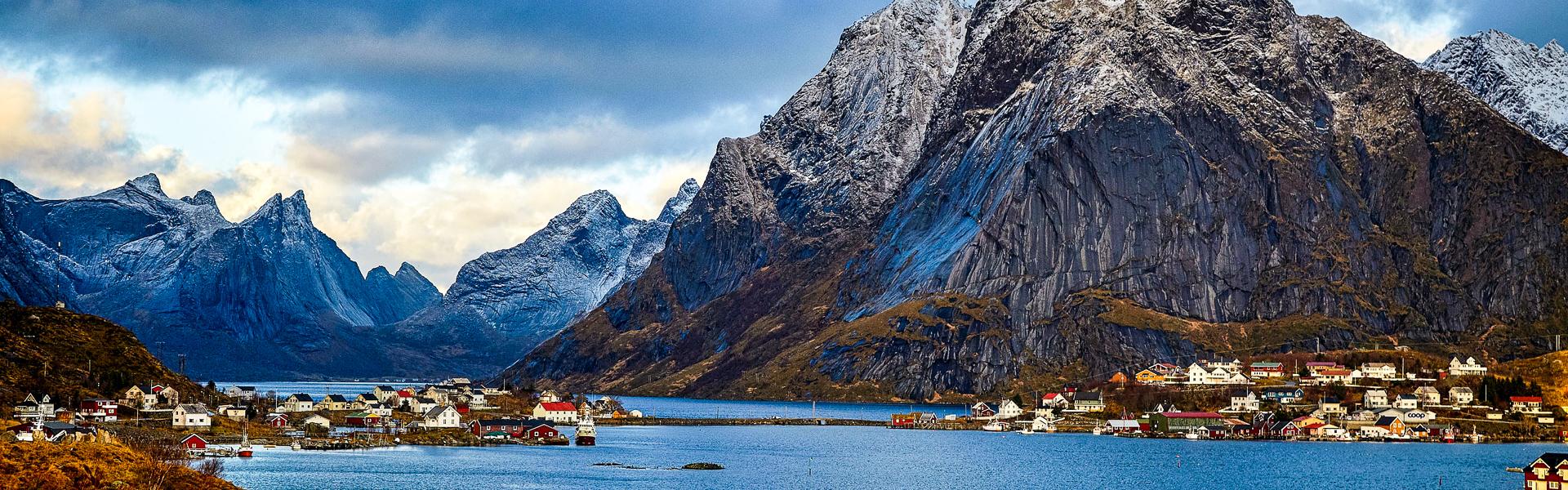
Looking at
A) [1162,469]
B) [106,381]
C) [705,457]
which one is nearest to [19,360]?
[106,381]

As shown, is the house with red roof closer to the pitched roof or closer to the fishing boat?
the pitched roof

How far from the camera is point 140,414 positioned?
185500mm

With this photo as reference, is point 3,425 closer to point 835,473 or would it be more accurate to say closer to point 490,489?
point 490,489

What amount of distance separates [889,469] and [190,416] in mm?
75757

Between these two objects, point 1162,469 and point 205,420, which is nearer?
point 1162,469

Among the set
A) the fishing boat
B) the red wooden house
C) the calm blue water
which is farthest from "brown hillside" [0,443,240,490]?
the fishing boat

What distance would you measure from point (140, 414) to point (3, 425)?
45085 mm

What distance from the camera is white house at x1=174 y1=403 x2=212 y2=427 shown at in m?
184

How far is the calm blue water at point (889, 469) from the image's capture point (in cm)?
14800

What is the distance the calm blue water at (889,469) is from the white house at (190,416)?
50.1ft

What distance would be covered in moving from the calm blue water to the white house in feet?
50.1

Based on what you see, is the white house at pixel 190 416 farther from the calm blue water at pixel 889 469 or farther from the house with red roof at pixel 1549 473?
the house with red roof at pixel 1549 473

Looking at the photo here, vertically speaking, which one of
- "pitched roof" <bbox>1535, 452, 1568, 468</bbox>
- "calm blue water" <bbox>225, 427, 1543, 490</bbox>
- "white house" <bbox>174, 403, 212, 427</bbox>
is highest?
"white house" <bbox>174, 403, 212, 427</bbox>

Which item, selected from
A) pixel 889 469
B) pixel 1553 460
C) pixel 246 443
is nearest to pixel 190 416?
pixel 246 443
